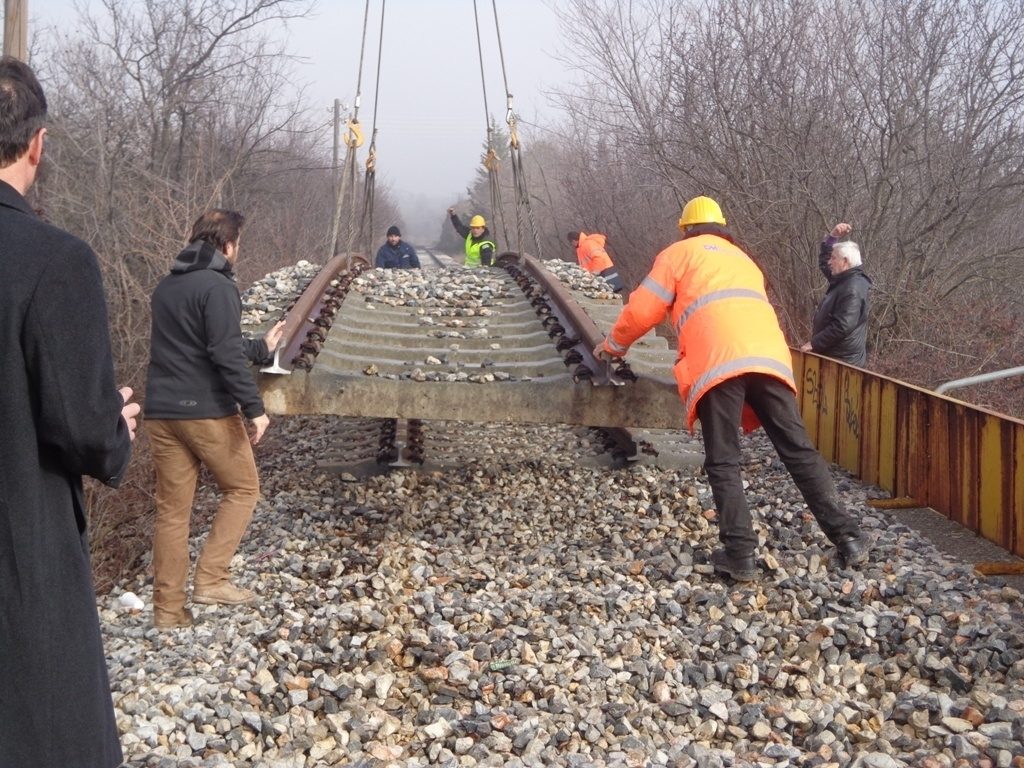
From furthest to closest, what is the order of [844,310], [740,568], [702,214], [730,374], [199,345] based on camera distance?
[844,310], [702,214], [740,568], [730,374], [199,345]

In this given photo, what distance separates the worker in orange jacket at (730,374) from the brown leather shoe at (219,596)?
250cm

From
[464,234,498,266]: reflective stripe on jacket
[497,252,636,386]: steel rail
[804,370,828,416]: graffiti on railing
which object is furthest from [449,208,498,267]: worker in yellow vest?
[804,370,828,416]: graffiti on railing

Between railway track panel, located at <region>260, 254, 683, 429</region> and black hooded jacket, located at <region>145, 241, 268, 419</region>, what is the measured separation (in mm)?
769

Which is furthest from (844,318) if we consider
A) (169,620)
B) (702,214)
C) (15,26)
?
(15,26)

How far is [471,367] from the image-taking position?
6.42 metres

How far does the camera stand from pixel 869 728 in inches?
153

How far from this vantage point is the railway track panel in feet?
19.0

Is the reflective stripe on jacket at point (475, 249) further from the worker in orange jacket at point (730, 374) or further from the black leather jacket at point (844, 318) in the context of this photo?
the worker in orange jacket at point (730, 374)

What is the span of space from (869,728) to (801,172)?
10536 mm

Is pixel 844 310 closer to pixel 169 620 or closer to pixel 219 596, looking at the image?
pixel 219 596

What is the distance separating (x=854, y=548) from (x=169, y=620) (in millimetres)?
3556

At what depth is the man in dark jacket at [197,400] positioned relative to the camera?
4.91 metres

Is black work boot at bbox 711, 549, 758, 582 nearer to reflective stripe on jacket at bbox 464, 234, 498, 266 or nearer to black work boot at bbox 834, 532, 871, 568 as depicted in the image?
black work boot at bbox 834, 532, 871, 568

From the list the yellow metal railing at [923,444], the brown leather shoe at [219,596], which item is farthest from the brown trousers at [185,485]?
the yellow metal railing at [923,444]
